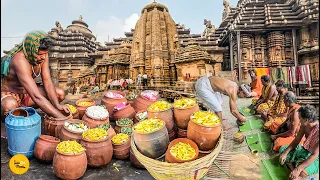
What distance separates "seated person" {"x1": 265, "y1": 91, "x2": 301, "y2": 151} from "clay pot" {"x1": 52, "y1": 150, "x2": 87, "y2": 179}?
293 centimetres

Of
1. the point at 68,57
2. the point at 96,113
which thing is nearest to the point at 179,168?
the point at 96,113

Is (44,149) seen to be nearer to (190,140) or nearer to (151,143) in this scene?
(151,143)

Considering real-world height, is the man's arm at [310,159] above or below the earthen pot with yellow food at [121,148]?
above

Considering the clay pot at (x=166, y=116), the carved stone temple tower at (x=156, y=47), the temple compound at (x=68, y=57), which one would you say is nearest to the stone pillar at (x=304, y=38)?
the carved stone temple tower at (x=156, y=47)

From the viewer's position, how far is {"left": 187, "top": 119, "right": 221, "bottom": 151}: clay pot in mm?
2061

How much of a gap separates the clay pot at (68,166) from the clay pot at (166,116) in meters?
1.07

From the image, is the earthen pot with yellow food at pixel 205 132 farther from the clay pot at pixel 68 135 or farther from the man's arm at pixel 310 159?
the clay pot at pixel 68 135

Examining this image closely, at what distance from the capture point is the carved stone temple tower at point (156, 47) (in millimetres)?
12805

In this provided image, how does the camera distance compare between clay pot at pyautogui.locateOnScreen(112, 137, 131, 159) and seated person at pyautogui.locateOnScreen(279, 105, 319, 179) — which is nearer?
seated person at pyautogui.locateOnScreen(279, 105, 319, 179)

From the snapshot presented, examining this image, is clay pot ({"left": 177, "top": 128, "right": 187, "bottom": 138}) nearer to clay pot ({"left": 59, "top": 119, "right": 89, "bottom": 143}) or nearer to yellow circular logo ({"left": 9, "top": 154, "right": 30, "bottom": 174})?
clay pot ({"left": 59, "top": 119, "right": 89, "bottom": 143})

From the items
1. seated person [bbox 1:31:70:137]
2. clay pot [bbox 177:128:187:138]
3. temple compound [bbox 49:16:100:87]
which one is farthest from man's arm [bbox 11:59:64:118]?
temple compound [bbox 49:16:100:87]

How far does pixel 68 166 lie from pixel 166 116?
1.35m

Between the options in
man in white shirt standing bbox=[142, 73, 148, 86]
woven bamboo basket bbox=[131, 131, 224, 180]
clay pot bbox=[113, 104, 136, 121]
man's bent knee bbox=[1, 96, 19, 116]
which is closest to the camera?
woven bamboo basket bbox=[131, 131, 224, 180]

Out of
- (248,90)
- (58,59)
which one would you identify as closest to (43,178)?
(248,90)
